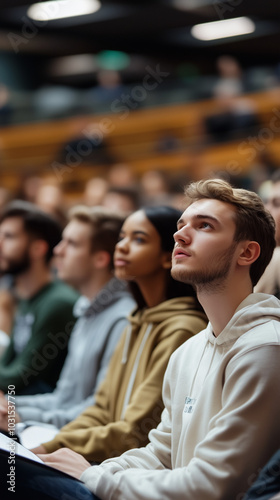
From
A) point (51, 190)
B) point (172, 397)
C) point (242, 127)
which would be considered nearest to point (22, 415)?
point (172, 397)

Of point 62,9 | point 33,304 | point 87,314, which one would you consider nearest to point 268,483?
point 87,314

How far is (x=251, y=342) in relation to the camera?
1.06 m

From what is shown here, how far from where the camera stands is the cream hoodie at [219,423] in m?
1.01

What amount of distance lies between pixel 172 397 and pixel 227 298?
21cm

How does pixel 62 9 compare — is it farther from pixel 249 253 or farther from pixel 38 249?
pixel 249 253

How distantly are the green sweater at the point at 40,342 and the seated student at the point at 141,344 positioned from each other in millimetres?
517

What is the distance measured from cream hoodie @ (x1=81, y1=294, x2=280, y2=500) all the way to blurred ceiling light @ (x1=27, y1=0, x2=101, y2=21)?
5720mm

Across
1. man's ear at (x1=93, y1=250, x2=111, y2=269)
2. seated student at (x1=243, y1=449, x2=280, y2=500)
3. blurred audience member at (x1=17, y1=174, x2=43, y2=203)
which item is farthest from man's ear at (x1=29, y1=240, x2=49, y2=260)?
blurred audience member at (x1=17, y1=174, x2=43, y2=203)

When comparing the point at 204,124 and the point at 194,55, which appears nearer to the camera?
the point at 204,124

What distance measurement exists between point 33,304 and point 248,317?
1.38 meters

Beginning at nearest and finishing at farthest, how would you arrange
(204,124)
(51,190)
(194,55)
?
(51,190) → (204,124) → (194,55)

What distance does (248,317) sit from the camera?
111cm

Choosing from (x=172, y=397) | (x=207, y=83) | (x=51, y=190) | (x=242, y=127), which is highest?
(x=207, y=83)

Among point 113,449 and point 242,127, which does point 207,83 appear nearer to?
point 242,127
